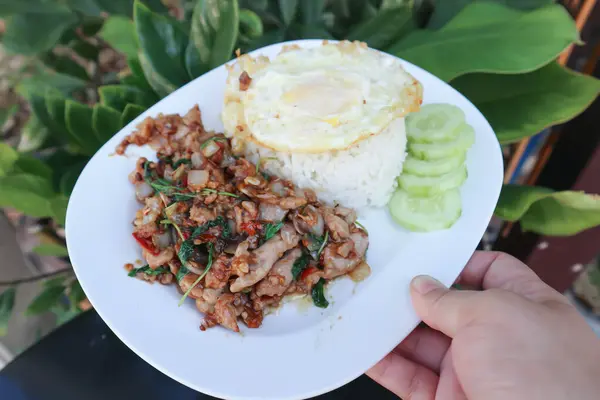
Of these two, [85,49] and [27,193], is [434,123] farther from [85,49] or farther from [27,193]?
[85,49]

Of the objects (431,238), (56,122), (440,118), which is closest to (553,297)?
(431,238)

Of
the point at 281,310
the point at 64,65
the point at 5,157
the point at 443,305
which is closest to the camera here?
the point at 443,305

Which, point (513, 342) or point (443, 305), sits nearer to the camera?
point (513, 342)

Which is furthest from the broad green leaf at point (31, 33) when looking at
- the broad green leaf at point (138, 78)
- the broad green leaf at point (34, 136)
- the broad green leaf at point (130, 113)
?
the broad green leaf at point (130, 113)

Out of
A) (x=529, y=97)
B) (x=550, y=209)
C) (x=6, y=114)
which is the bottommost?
(x=6, y=114)

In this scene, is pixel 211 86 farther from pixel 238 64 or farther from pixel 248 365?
pixel 248 365

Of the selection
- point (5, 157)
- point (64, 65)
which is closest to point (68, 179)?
point (5, 157)

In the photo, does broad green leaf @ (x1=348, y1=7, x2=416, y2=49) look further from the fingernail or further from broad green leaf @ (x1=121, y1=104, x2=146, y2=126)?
the fingernail

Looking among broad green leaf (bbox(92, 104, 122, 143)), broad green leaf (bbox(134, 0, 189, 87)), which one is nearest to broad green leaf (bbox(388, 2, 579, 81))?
broad green leaf (bbox(134, 0, 189, 87))
